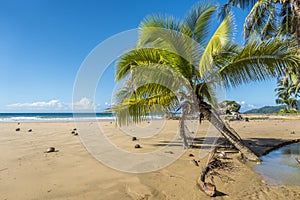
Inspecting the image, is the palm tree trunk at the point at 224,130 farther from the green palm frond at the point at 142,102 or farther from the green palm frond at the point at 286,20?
the green palm frond at the point at 286,20

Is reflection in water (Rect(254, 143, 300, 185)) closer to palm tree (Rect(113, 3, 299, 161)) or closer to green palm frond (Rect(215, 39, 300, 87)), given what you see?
palm tree (Rect(113, 3, 299, 161))

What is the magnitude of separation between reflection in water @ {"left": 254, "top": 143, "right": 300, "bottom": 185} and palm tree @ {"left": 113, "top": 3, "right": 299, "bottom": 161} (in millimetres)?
499

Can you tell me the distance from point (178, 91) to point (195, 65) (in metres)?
0.91

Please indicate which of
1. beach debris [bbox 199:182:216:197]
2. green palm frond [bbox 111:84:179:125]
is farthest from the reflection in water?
green palm frond [bbox 111:84:179:125]

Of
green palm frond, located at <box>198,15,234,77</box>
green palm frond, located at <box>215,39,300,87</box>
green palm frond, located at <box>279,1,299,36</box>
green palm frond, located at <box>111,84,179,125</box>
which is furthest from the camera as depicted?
green palm frond, located at <box>279,1,299,36</box>

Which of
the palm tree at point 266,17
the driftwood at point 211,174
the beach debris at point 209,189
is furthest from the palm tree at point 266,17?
the beach debris at point 209,189

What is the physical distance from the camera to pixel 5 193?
3.06 metres

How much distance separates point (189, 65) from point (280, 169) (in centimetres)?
334

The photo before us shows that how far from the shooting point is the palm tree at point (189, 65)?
4945 millimetres

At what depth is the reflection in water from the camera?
3.84 meters

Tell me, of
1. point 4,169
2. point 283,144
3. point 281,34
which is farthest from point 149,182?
point 281,34

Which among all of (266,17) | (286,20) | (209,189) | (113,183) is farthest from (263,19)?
(113,183)

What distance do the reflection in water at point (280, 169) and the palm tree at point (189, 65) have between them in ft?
1.64

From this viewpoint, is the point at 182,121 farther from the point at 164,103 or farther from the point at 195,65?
the point at 195,65
